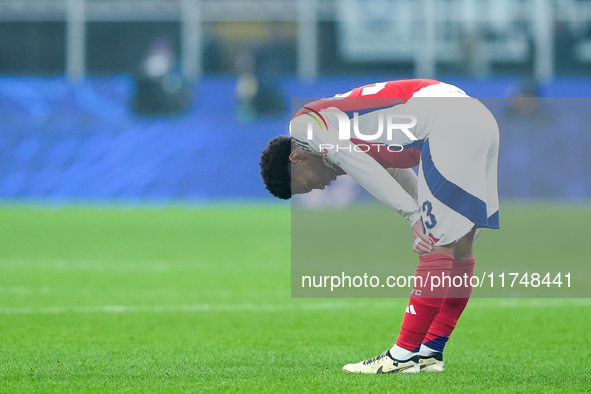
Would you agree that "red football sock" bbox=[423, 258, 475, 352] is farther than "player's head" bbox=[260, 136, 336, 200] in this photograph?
Yes

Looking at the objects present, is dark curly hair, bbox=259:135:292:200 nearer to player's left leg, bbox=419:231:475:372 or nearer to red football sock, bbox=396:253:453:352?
red football sock, bbox=396:253:453:352

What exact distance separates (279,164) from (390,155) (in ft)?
2.13

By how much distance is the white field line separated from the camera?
875 centimetres

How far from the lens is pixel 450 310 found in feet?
20.4

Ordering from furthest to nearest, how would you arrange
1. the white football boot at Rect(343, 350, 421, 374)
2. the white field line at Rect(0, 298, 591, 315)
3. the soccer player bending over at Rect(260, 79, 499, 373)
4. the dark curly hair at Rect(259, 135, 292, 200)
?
1. the white field line at Rect(0, 298, 591, 315)
2. the dark curly hair at Rect(259, 135, 292, 200)
3. the white football boot at Rect(343, 350, 421, 374)
4. the soccer player bending over at Rect(260, 79, 499, 373)

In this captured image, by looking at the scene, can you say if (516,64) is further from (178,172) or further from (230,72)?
(178,172)

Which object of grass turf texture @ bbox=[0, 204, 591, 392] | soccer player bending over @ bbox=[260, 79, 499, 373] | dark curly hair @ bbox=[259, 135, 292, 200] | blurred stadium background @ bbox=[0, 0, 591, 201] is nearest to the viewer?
soccer player bending over @ bbox=[260, 79, 499, 373]

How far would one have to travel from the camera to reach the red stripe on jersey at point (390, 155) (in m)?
5.89

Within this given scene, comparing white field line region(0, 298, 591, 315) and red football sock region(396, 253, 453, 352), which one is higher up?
red football sock region(396, 253, 453, 352)

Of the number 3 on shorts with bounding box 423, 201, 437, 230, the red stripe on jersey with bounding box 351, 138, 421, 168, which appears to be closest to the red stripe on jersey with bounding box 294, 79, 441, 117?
the red stripe on jersey with bounding box 351, 138, 421, 168

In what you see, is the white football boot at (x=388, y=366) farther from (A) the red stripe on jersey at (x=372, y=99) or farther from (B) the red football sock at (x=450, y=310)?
(A) the red stripe on jersey at (x=372, y=99)

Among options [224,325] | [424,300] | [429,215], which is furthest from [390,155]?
[224,325]

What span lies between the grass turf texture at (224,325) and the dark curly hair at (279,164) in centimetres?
109

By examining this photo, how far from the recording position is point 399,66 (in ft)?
97.8
